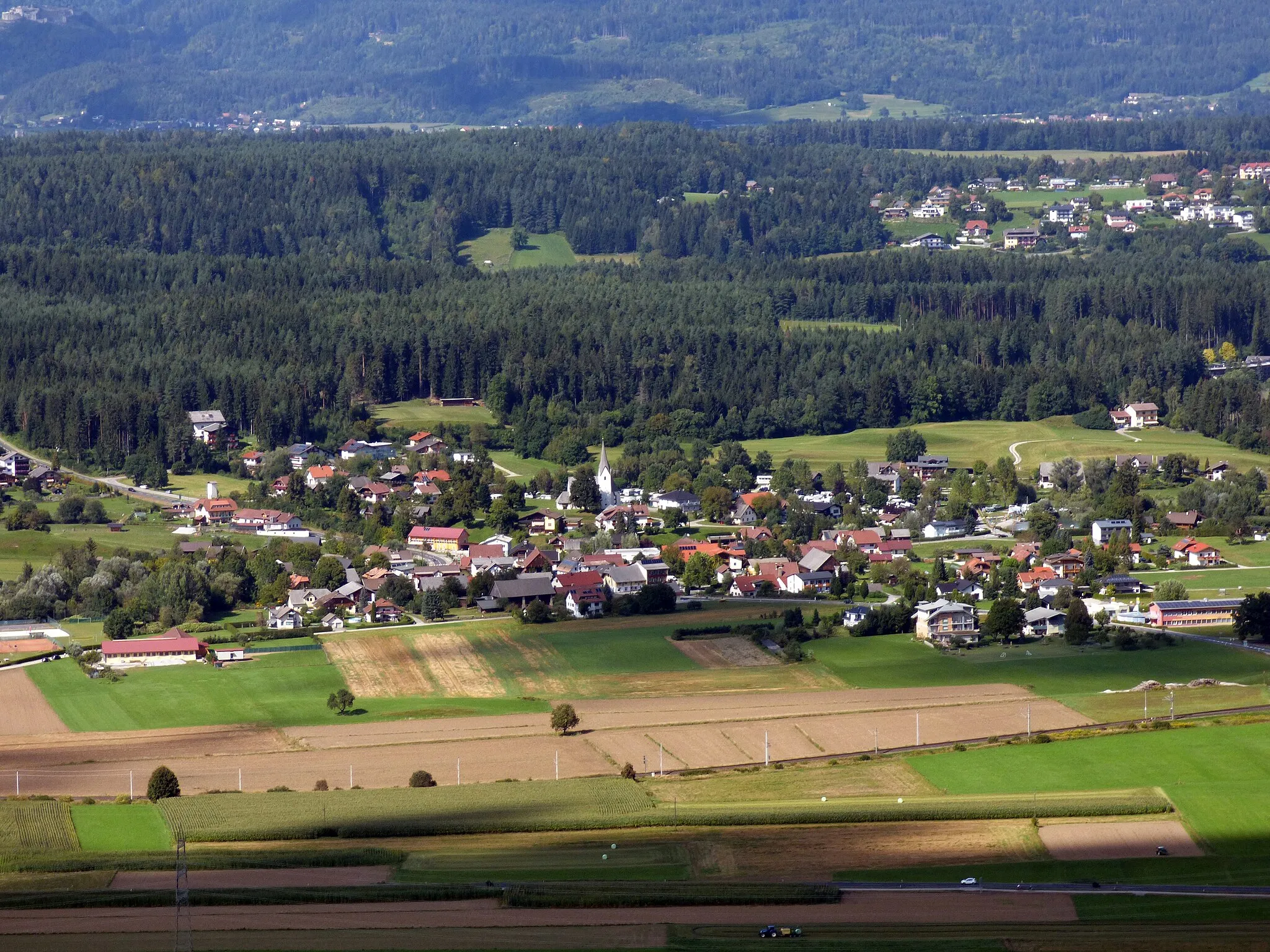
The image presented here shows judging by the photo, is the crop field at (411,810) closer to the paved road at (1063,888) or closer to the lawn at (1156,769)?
the paved road at (1063,888)

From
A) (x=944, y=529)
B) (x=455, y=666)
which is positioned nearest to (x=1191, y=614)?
(x=944, y=529)

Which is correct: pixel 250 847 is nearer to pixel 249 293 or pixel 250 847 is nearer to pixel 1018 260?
pixel 249 293

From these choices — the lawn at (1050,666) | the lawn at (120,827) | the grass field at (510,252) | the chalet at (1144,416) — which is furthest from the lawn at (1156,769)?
the grass field at (510,252)

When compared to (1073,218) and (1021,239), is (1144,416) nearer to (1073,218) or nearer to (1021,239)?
(1021,239)

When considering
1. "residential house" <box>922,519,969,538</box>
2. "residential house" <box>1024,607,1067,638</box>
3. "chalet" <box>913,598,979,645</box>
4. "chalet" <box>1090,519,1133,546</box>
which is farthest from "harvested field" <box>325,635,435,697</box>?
"chalet" <box>1090,519,1133,546</box>

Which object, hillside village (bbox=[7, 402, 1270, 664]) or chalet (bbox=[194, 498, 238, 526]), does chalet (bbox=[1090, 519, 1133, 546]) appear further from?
chalet (bbox=[194, 498, 238, 526])
